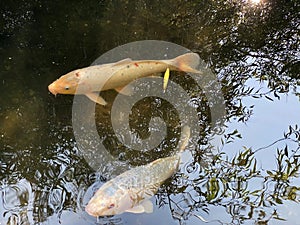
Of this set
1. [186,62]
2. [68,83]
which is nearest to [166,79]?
[186,62]

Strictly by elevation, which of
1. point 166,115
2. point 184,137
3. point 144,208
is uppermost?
point 166,115

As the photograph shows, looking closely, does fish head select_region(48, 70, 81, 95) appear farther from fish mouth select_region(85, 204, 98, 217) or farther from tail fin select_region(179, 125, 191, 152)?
fish mouth select_region(85, 204, 98, 217)

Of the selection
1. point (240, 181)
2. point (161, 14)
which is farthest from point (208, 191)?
point (161, 14)

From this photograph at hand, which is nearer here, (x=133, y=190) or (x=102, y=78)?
(x=133, y=190)

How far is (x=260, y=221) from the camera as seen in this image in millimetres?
1975

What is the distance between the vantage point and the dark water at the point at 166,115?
2.07m

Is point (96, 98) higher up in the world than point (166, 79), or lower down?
lower down

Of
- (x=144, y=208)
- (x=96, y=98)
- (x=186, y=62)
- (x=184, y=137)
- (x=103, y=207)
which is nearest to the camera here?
(x=103, y=207)

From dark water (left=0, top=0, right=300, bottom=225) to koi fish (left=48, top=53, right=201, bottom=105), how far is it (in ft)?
0.44

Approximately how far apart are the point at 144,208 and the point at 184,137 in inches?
25.0

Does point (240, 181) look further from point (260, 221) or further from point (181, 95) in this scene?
point (181, 95)

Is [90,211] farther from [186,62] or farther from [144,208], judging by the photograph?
[186,62]

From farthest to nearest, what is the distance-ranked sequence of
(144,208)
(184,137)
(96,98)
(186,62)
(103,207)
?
(186,62), (96,98), (184,137), (144,208), (103,207)

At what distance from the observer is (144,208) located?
194cm
